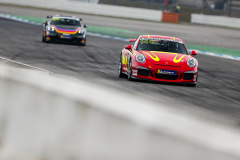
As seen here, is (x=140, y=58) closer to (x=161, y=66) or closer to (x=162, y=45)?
(x=161, y=66)

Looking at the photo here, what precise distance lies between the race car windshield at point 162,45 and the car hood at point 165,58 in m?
0.31

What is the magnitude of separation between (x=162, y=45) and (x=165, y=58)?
0.96 metres

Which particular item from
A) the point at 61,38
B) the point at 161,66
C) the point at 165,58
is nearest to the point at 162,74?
the point at 161,66

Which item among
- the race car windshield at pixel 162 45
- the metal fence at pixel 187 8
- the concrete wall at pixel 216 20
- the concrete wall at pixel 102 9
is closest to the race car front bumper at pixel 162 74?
the race car windshield at pixel 162 45

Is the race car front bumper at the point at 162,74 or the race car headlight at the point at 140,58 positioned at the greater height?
the race car headlight at the point at 140,58

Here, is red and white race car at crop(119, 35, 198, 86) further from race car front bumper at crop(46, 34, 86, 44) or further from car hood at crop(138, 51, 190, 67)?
race car front bumper at crop(46, 34, 86, 44)

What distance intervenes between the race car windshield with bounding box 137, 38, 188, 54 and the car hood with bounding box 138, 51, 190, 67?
12.3 inches

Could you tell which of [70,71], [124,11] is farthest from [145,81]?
[124,11]

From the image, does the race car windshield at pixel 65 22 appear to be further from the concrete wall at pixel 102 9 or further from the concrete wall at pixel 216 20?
the concrete wall at pixel 216 20

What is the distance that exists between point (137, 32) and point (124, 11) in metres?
13.4

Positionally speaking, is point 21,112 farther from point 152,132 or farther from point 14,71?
point 152,132

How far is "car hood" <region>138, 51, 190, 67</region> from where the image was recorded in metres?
10.1

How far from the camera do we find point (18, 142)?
370 cm

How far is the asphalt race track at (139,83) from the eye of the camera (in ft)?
27.1
